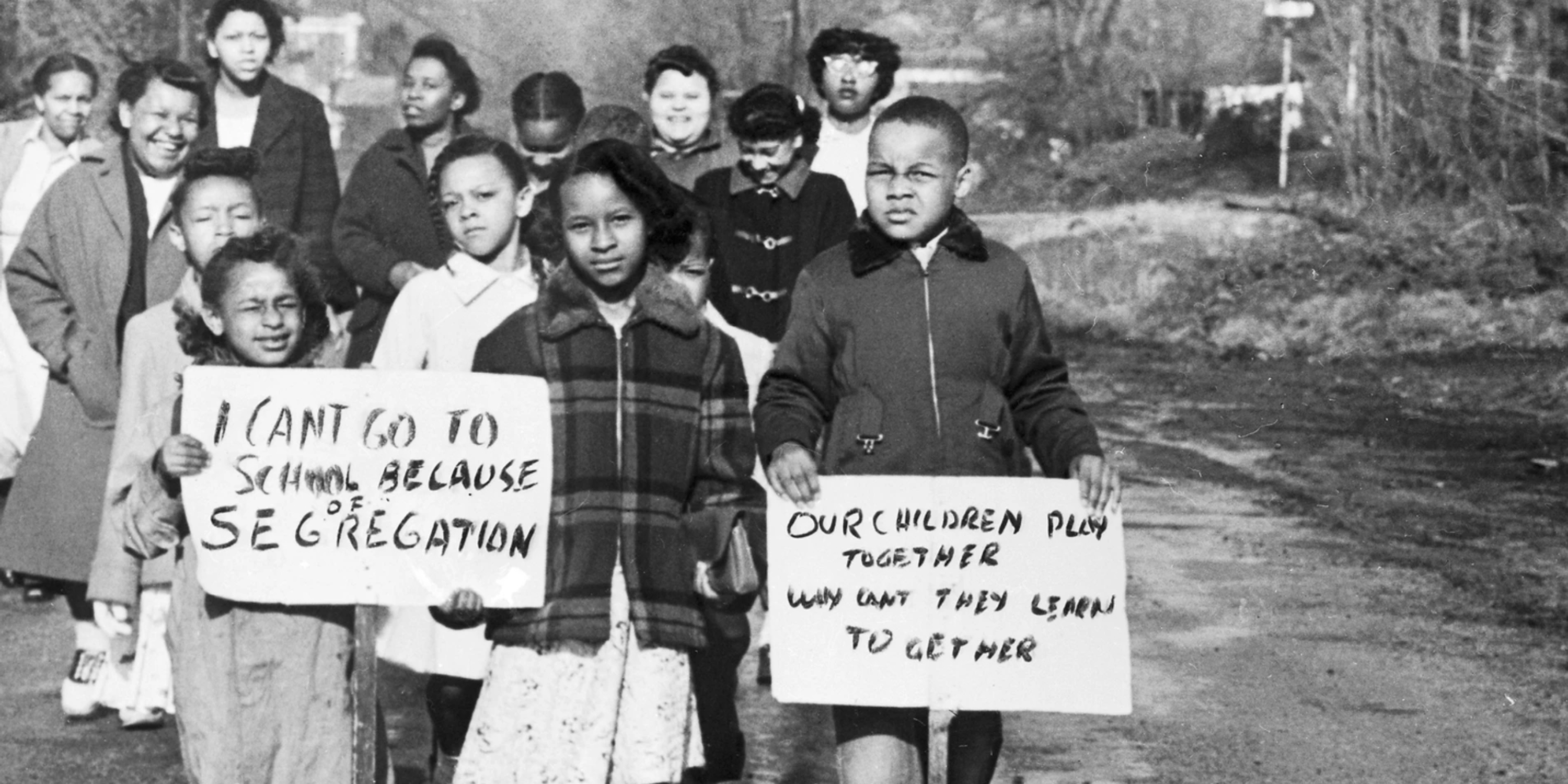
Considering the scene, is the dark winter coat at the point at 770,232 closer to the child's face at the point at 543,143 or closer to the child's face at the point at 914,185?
the child's face at the point at 543,143

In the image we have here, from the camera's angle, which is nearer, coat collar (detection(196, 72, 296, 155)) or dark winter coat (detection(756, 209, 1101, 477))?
dark winter coat (detection(756, 209, 1101, 477))

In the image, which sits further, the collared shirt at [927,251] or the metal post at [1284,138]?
the metal post at [1284,138]

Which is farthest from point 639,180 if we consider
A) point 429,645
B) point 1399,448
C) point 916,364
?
point 1399,448

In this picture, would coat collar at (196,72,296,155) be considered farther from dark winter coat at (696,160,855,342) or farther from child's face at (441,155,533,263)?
child's face at (441,155,533,263)

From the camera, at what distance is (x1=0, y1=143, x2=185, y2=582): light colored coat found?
7.19 metres

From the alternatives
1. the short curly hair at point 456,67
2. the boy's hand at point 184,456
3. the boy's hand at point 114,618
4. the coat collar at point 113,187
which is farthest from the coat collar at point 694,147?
the boy's hand at point 184,456

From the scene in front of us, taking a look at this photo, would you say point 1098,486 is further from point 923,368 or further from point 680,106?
point 680,106

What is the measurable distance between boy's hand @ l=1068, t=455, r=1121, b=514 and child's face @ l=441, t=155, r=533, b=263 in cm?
196

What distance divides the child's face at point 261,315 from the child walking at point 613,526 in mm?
517

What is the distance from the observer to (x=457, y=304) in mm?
5996

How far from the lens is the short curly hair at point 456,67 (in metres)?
7.66

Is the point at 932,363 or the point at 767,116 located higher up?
the point at 767,116

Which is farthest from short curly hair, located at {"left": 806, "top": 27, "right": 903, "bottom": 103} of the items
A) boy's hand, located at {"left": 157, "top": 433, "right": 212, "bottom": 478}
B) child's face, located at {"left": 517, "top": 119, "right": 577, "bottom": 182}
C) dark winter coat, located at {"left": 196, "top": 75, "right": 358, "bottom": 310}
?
boy's hand, located at {"left": 157, "top": 433, "right": 212, "bottom": 478}

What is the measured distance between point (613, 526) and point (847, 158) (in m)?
2.99
